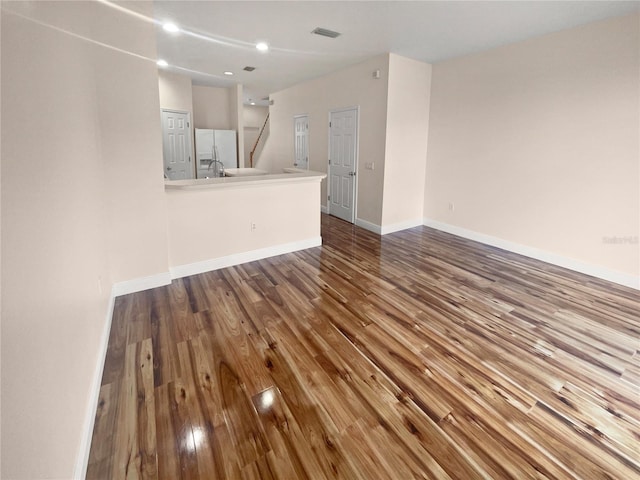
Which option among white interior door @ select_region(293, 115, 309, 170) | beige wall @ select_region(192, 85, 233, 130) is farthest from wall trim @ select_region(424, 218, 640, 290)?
beige wall @ select_region(192, 85, 233, 130)

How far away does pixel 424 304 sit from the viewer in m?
3.09

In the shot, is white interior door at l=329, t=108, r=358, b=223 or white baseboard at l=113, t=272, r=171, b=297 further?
white interior door at l=329, t=108, r=358, b=223

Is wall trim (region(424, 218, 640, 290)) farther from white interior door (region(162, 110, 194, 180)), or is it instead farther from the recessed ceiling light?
white interior door (region(162, 110, 194, 180))

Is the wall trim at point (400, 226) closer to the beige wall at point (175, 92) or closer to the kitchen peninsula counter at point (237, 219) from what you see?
the kitchen peninsula counter at point (237, 219)

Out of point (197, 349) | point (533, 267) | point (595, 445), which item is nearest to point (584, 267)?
point (533, 267)

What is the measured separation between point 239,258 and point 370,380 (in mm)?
2433

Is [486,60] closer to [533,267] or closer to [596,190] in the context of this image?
[596,190]

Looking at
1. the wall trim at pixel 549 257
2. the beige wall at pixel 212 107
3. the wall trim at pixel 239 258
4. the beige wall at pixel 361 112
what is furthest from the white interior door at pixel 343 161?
the beige wall at pixel 212 107

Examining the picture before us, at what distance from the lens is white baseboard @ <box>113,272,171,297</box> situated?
3186 millimetres

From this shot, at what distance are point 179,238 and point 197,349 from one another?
156 centimetres

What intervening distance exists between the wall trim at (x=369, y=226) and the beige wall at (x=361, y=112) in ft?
0.19

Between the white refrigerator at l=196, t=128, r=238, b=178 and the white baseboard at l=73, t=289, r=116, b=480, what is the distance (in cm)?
534

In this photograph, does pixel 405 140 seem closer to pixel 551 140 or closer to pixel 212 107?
pixel 551 140

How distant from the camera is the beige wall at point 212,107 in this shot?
287 inches
